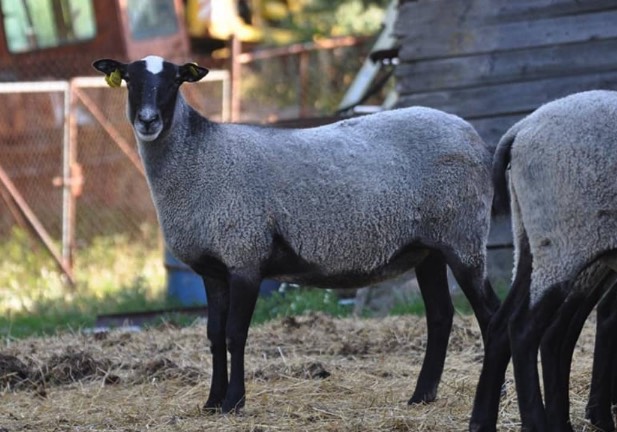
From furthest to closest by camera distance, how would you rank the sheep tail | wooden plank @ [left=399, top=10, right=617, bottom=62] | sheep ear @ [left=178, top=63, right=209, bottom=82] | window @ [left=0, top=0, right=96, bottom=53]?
window @ [left=0, top=0, right=96, bottom=53], wooden plank @ [left=399, top=10, right=617, bottom=62], sheep ear @ [left=178, top=63, right=209, bottom=82], the sheep tail

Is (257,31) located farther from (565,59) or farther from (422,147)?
(422,147)

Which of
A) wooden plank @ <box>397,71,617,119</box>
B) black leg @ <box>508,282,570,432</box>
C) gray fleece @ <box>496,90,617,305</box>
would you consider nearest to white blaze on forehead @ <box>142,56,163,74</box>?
gray fleece @ <box>496,90,617,305</box>

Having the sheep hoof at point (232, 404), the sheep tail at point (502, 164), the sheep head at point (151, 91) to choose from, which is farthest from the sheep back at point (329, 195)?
the sheep tail at point (502, 164)

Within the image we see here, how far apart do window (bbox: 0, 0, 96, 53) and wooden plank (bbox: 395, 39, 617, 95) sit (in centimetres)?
Answer: 975

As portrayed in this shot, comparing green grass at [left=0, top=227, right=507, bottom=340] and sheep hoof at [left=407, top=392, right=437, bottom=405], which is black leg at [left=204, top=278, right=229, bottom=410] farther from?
green grass at [left=0, top=227, right=507, bottom=340]

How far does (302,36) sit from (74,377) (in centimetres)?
1791

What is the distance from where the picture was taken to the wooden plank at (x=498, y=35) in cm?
1055

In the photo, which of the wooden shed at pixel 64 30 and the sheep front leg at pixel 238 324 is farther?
the wooden shed at pixel 64 30

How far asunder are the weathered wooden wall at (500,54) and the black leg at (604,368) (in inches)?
178

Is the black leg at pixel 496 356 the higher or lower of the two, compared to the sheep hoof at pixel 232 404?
higher

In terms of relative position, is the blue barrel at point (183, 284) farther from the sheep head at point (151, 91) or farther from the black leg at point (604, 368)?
the black leg at point (604, 368)

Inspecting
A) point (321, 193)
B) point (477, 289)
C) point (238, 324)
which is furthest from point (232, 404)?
point (477, 289)

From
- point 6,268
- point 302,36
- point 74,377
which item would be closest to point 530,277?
point 74,377

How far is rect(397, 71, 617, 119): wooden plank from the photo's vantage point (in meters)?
10.6
